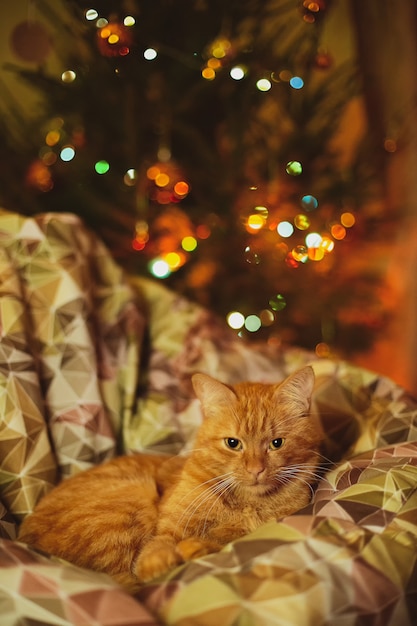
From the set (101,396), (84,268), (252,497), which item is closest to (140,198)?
(84,268)

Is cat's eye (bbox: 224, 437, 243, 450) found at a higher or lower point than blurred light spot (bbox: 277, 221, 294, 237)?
lower

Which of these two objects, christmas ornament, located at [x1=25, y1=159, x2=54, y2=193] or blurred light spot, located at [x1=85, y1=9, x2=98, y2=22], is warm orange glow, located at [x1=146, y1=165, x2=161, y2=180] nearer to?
christmas ornament, located at [x1=25, y1=159, x2=54, y2=193]

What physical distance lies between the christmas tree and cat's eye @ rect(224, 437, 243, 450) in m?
0.71

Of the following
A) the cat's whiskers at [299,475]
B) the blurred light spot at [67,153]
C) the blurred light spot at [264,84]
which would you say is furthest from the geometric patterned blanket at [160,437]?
the blurred light spot at [264,84]

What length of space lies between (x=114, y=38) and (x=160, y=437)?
49.0 inches

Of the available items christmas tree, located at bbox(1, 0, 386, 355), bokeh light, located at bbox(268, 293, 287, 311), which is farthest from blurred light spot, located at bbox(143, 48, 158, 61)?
bokeh light, located at bbox(268, 293, 287, 311)

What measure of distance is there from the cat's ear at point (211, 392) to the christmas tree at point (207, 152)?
616 millimetres

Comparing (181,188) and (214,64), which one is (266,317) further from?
(214,64)

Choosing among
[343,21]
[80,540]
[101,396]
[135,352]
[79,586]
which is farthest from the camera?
[343,21]

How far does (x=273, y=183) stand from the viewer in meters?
2.21

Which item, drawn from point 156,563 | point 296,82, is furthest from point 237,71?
point 156,563

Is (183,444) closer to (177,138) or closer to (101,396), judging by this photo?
(101,396)

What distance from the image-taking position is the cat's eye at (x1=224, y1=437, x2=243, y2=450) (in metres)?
1.28

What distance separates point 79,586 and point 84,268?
41.8 inches
